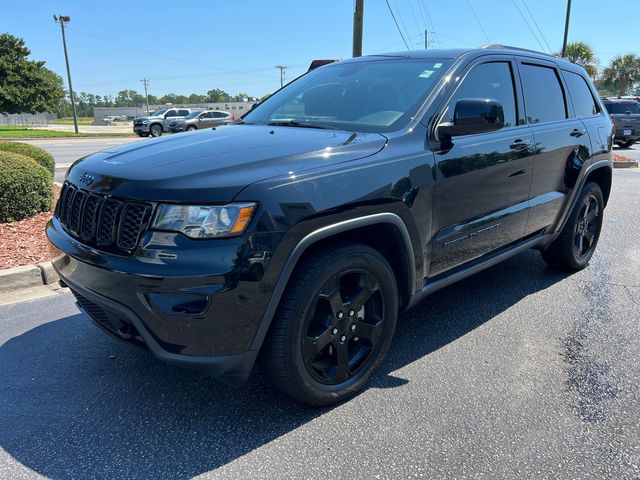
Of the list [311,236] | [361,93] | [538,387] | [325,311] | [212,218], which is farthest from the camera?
[361,93]

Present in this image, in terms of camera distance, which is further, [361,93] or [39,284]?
[39,284]

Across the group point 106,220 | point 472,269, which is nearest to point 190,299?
point 106,220

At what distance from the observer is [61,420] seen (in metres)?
2.70

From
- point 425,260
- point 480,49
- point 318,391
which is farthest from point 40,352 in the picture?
point 480,49

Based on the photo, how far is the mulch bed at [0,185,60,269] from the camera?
4863 mm

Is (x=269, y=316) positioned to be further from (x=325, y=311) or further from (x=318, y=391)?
(x=318, y=391)

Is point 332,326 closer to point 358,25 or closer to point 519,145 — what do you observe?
point 519,145

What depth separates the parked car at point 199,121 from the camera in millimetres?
30969

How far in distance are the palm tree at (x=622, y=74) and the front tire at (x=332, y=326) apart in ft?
231

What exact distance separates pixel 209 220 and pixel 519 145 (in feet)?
8.14

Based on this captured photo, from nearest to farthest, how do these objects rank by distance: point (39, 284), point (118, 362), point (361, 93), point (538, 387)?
point (538, 387), point (118, 362), point (361, 93), point (39, 284)

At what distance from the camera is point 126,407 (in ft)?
9.21

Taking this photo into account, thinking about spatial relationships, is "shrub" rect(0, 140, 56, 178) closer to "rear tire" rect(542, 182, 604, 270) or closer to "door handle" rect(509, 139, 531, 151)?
"door handle" rect(509, 139, 531, 151)

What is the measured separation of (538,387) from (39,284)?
13.6ft
